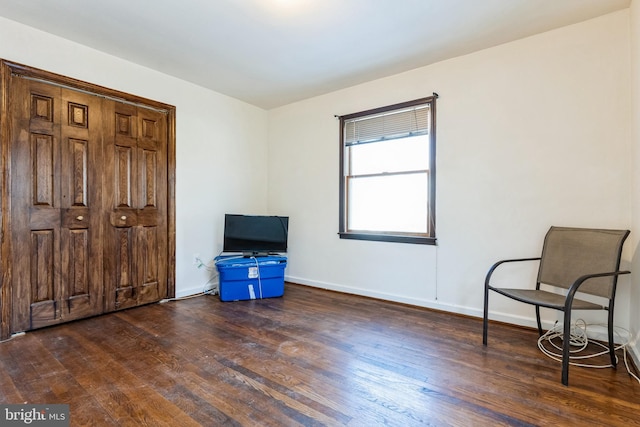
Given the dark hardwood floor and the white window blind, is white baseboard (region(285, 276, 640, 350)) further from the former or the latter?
the white window blind

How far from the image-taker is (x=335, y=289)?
4141mm

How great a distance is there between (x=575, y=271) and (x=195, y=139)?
4.12m

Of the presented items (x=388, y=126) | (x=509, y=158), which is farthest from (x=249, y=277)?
(x=509, y=158)

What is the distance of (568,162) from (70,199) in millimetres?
4514

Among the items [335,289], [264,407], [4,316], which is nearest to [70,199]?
[4,316]

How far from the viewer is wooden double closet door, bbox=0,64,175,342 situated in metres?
2.64

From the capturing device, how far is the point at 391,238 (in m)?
3.65

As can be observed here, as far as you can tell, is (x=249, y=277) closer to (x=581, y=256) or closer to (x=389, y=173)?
(x=389, y=173)

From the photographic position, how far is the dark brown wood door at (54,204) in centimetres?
264

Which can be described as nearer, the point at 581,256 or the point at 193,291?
the point at 581,256

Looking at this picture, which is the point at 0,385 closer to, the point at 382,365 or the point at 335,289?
the point at 382,365

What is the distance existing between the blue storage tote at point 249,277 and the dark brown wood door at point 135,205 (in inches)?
27.2

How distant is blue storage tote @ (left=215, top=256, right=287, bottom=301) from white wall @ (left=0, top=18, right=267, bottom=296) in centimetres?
45

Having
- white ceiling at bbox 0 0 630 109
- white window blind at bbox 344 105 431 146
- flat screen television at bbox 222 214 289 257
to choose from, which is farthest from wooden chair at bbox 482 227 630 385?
flat screen television at bbox 222 214 289 257
